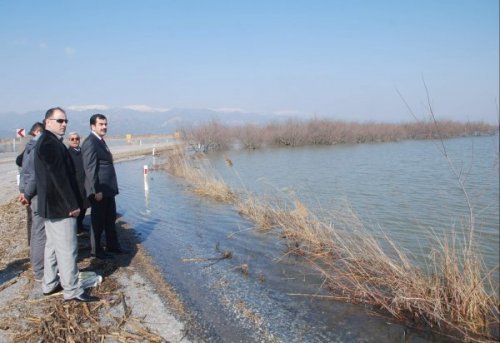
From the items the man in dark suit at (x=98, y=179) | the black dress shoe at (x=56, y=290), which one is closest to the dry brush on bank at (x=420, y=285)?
the man in dark suit at (x=98, y=179)

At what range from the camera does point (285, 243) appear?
7.50m

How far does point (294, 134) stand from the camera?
42.6 m

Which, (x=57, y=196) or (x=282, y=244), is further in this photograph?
(x=282, y=244)

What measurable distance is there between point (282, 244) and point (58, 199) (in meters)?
4.50

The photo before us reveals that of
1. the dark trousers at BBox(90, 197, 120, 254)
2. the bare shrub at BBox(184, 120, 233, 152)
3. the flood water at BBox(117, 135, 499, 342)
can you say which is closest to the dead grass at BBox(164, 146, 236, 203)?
the flood water at BBox(117, 135, 499, 342)

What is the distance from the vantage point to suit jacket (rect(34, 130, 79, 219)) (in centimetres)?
400

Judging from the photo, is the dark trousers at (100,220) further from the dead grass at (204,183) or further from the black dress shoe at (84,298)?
the dead grass at (204,183)

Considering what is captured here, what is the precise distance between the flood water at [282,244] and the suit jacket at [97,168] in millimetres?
1604

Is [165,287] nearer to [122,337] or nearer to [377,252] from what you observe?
[122,337]

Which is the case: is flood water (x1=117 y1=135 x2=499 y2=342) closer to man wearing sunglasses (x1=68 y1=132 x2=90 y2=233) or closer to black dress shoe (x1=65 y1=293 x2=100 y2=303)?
black dress shoe (x1=65 y1=293 x2=100 y2=303)

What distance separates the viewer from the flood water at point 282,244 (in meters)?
4.19

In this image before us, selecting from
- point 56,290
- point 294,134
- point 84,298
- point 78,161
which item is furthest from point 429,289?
point 294,134

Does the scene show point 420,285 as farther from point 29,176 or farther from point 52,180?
point 29,176

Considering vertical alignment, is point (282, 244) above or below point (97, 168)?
below
